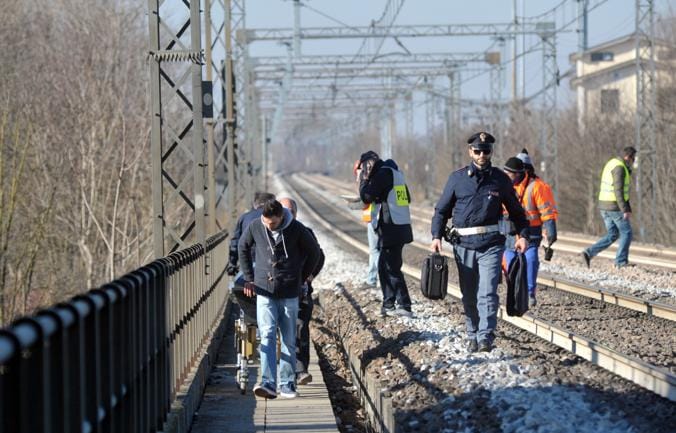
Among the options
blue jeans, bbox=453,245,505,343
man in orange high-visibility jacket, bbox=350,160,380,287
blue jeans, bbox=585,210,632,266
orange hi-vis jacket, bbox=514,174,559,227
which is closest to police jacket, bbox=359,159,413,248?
man in orange high-visibility jacket, bbox=350,160,380,287

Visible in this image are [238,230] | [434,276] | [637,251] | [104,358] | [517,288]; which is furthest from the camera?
[637,251]

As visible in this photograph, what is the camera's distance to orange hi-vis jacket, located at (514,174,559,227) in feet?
46.5

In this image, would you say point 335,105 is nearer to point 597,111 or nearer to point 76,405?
point 597,111

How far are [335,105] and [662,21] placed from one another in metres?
55.0

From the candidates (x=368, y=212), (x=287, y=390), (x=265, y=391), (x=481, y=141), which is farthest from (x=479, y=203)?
(x=368, y=212)

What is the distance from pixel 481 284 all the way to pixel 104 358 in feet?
18.6

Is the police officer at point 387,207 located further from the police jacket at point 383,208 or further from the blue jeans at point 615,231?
the blue jeans at point 615,231

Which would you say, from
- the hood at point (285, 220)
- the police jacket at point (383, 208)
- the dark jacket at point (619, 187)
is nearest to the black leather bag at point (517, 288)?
the hood at point (285, 220)

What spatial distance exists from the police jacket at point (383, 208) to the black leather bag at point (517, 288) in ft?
10.2

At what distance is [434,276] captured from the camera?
1136cm

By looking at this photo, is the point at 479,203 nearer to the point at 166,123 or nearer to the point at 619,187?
the point at 166,123

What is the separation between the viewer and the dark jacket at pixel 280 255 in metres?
9.91

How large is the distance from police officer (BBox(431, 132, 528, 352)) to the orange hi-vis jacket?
3206mm

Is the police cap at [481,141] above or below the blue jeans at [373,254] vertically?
above
